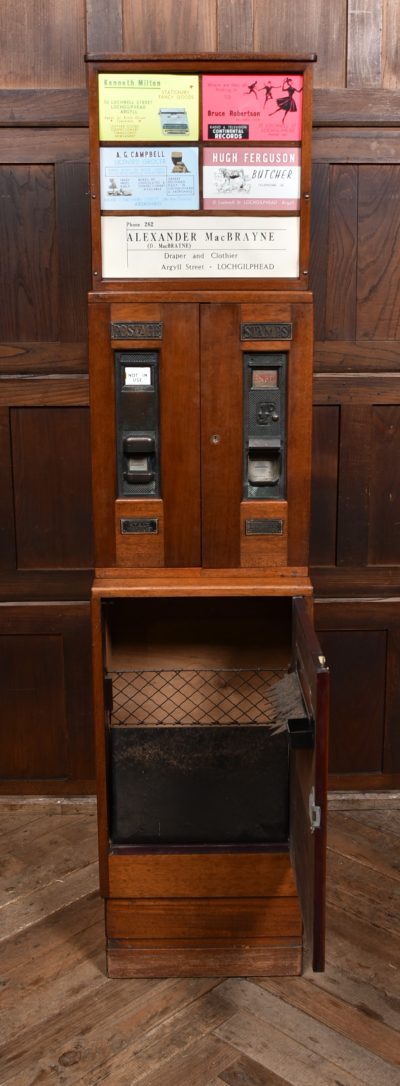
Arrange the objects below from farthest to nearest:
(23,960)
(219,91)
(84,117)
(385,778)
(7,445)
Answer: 1. (385,778)
2. (7,445)
3. (84,117)
4. (23,960)
5. (219,91)

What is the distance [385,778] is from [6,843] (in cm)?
116

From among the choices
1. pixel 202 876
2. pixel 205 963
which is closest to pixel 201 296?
pixel 202 876

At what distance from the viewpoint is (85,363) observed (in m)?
2.62

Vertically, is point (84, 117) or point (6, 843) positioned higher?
point (84, 117)

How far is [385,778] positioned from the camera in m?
2.85

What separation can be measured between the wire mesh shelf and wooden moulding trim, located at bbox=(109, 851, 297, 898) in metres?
0.31

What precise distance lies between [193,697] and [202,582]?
0.36 m

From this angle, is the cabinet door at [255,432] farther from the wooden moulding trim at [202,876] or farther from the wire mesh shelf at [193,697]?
the wooden moulding trim at [202,876]

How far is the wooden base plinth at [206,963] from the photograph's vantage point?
83.7 inches

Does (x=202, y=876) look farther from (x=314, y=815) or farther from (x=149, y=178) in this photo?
(x=149, y=178)

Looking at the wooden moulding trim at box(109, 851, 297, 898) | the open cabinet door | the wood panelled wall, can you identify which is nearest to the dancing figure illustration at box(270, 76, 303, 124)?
the wood panelled wall

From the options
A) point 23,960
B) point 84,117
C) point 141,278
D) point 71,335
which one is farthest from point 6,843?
point 84,117

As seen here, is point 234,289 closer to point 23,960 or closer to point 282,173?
point 282,173

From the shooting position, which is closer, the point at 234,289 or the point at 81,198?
the point at 234,289
